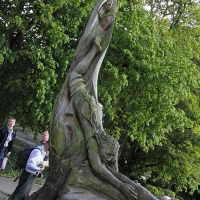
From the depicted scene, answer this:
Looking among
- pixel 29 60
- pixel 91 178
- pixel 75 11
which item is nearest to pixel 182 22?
pixel 75 11

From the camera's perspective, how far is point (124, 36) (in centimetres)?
1620

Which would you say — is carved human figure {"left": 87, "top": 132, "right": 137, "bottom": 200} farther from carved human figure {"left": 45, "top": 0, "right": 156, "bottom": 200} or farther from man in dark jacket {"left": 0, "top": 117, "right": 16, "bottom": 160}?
man in dark jacket {"left": 0, "top": 117, "right": 16, "bottom": 160}

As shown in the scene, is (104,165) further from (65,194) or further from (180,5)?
(180,5)

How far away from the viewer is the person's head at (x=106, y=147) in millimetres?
6387

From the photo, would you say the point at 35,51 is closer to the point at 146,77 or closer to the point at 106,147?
the point at 146,77

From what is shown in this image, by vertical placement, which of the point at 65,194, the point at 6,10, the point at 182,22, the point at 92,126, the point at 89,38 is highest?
the point at 182,22

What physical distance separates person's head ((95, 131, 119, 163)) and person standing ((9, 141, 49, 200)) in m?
1.79

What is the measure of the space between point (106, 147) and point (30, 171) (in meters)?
2.19

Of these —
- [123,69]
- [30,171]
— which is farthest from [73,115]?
[123,69]

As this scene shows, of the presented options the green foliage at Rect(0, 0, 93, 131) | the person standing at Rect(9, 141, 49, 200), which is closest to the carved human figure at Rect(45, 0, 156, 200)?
the person standing at Rect(9, 141, 49, 200)

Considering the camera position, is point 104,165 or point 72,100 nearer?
point 104,165

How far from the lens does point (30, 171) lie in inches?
311

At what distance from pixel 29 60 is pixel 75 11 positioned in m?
2.45

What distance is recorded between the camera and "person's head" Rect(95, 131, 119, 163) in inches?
251
